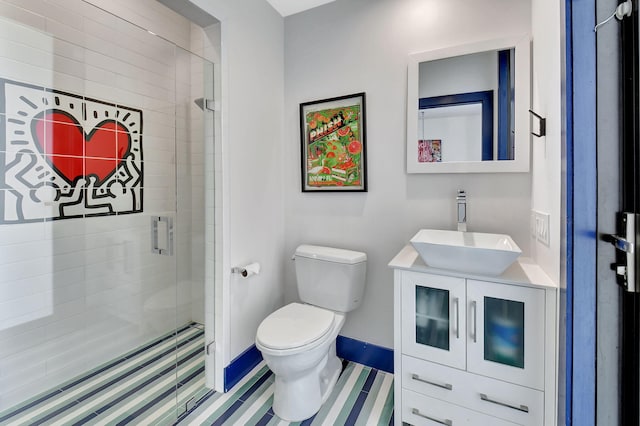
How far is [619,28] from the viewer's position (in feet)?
2.91

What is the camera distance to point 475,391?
1.36 m

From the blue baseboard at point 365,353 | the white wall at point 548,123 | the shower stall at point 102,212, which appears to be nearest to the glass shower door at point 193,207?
the shower stall at point 102,212

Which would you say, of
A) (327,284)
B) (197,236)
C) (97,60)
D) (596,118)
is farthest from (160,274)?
(596,118)

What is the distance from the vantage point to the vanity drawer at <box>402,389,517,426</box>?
4.45 feet

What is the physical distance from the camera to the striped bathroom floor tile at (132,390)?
4.83 ft

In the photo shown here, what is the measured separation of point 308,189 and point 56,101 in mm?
1479

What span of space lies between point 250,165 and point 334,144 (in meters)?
0.59

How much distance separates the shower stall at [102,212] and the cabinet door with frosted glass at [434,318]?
1131 mm

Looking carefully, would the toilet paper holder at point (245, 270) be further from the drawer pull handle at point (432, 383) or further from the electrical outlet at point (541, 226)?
the electrical outlet at point (541, 226)

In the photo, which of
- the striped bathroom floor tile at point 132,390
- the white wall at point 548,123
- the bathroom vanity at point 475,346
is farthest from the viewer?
the striped bathroom floor tile at point 132,390

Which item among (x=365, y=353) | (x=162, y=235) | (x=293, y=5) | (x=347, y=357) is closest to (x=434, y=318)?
(x=365, y=353)

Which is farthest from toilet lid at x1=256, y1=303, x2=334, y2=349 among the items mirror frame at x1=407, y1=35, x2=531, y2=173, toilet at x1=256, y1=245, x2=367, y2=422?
mirror frame at x1=407, y1=35, x2=531, y2=173

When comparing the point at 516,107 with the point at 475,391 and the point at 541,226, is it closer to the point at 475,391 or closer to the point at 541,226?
the point at 541,226

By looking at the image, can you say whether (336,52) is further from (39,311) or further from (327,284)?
(39,311)
